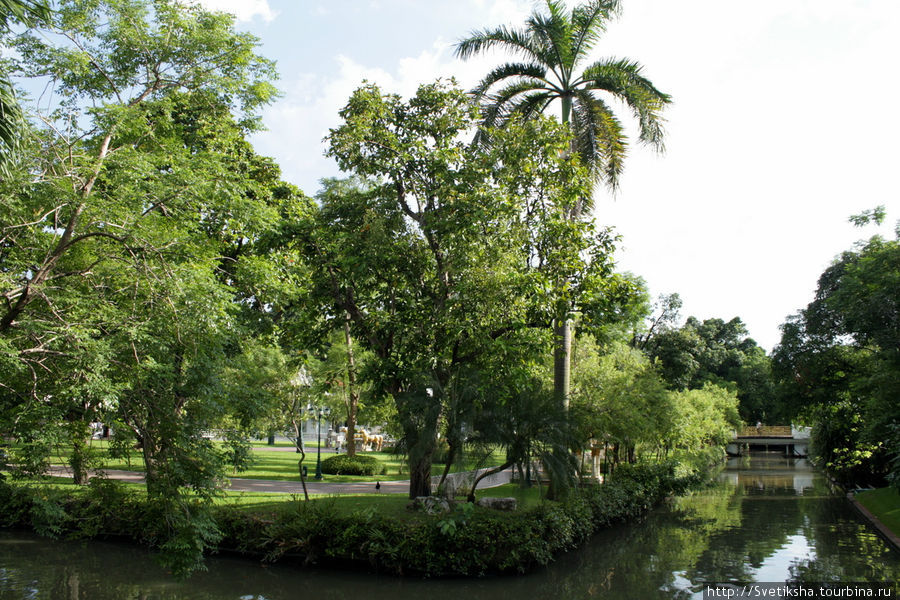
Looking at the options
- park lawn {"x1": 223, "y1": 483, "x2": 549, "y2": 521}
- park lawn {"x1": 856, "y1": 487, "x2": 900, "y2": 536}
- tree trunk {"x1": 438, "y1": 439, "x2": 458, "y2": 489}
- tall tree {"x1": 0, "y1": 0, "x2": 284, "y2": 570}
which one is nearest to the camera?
tall tree {"x1": 0, "y1": 0, "x2": 284, "y2": 570}

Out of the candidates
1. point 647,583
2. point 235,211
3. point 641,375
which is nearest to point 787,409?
point 641,375

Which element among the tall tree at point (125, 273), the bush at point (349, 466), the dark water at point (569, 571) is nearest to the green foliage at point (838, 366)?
the dark water at point (569, 571)

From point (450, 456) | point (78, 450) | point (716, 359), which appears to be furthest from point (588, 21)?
point (716, 359)

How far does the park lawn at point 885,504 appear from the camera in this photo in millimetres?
16203

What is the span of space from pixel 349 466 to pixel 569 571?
12642 millimetres

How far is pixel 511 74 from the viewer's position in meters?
17.8

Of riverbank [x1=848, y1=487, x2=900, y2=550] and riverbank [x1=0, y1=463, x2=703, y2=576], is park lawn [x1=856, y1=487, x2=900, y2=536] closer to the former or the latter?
riverbank [x1=848, y1=487, x2=900, y2=550]

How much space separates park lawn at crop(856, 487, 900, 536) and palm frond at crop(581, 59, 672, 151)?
11.6m

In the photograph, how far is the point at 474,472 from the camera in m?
12.7

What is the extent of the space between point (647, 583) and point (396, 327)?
22.4ft

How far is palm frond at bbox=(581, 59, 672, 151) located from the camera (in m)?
17.2

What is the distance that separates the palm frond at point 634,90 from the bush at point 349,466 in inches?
596

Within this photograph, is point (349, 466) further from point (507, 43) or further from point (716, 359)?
point (716, 359)

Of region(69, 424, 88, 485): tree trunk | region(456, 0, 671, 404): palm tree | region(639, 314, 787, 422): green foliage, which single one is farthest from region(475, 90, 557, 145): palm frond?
region(639, 314, 787, 422): green foliage
